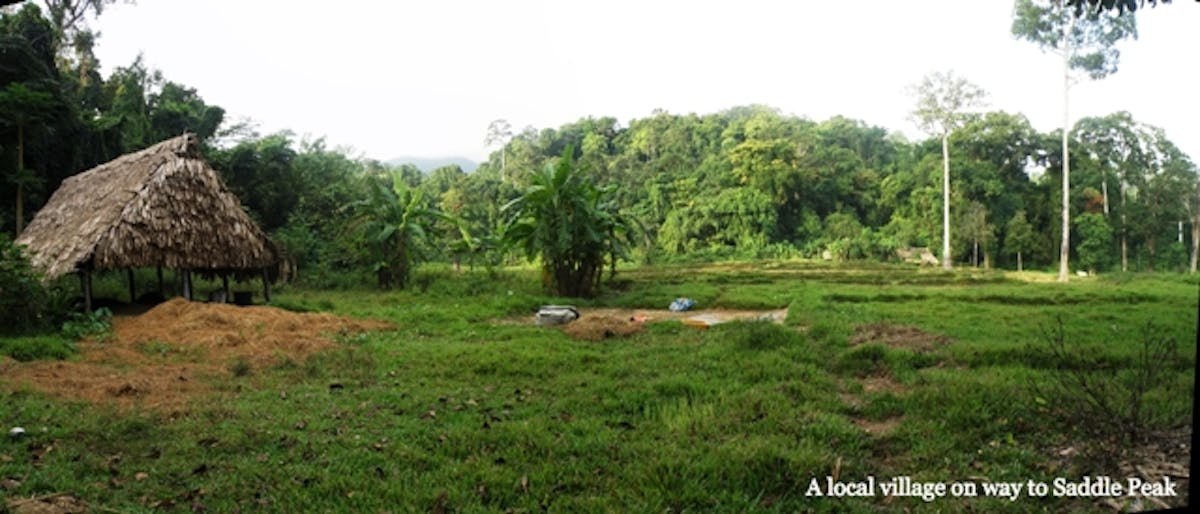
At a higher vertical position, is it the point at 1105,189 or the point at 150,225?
the point at 1105,189

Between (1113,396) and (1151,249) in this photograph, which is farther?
(1151,249)

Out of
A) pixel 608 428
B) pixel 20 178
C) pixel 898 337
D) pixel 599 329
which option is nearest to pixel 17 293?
pixel 20 178

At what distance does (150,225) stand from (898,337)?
26.1ft

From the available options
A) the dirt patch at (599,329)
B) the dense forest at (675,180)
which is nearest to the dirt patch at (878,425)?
the dense forest at (675,180)

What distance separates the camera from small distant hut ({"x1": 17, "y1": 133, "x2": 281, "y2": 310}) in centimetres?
705

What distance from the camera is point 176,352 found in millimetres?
5461

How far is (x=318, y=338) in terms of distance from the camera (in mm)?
6160

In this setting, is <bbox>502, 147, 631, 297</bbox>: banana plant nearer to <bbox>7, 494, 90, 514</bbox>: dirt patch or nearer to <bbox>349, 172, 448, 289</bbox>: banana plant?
<bbox>349, 172, 448, 289</bbox>: banana plant

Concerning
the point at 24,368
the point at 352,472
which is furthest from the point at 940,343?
the point at 24,368

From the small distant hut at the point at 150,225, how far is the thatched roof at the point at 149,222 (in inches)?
0.4

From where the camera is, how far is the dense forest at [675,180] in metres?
8.35

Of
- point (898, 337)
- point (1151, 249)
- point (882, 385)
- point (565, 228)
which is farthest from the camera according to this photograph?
point (565, 228)

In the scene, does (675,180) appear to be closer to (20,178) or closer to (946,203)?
(946,203)

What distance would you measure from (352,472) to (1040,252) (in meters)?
17.6
